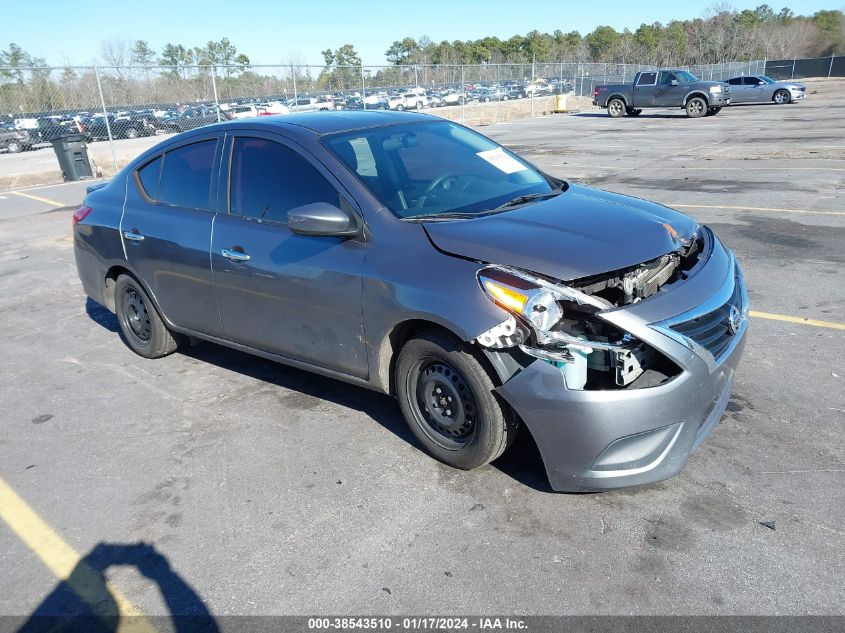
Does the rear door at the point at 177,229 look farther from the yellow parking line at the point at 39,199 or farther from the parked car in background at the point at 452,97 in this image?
the parked car in background at the point at 452,97

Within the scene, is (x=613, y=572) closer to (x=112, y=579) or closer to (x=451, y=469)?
(x=451, y=469)

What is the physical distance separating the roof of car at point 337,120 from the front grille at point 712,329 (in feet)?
7.56

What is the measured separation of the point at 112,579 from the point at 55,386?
8.26 ft

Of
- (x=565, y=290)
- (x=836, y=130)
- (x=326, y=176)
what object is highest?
(x=326, y=176)

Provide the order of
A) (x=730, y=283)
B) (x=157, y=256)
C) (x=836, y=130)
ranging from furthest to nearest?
(x=836, y=130)
(x=157, y=256)
(x=730, y=283)

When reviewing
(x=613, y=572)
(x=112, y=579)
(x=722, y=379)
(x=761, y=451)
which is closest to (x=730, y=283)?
(x=722, y=379)

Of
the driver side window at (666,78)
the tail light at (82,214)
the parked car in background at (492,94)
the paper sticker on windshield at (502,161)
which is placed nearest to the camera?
the paper sticker on windshield at (502,161)

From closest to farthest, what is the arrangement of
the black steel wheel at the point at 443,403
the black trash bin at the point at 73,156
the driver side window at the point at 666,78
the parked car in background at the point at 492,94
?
1. the black steel wheel at the point at 443,403
2. the black trash bin at the point at 73,156
3. the driver side window at the point at 666,78
4. the parked car in background at the point at 492,94

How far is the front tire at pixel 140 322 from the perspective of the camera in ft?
16.6

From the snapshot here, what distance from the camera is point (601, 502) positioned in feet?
10.4

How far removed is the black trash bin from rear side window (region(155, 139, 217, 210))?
44.7 ft

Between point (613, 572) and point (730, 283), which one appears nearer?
point (613, 572)

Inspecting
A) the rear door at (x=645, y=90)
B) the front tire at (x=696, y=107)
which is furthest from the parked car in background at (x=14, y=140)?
the front tire at (x=696, y=107)

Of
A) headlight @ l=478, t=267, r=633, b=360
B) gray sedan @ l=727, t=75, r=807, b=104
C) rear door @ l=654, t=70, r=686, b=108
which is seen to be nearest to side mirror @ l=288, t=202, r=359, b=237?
headlight @ l=478, t=267, r=633, b=360
